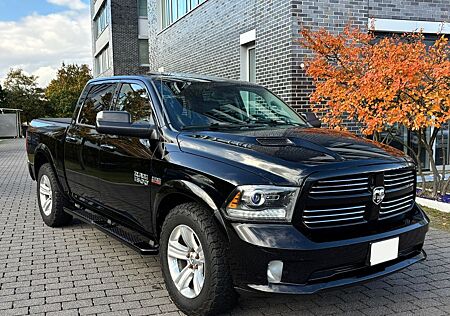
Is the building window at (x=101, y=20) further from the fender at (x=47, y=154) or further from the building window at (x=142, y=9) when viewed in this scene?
the fender at (x=47, y=154)

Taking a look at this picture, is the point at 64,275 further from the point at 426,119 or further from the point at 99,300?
the point at 426,119

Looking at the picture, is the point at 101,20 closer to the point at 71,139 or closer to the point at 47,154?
the point at 47,154

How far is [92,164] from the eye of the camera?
4.61 metres

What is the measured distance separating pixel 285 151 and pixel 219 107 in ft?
4.15

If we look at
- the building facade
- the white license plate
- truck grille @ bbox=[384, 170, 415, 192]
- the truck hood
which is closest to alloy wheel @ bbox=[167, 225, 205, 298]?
the truck hood

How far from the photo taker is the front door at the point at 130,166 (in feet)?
12.6

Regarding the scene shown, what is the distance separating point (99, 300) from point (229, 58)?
9.18 m

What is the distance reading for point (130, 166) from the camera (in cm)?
398

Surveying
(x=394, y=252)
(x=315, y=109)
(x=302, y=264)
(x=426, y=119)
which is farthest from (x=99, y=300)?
(x=315, y=109)

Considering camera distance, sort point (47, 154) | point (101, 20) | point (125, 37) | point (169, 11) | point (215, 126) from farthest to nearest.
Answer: point (101, 20), point (125, 37), point (169, 11), point (47, 154), point (215, 126)

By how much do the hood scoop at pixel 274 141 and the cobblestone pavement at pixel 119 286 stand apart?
3.52ft

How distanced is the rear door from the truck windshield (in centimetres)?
98

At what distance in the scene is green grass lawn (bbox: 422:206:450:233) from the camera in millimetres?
5800

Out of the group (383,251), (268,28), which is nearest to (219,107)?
(383,251)
